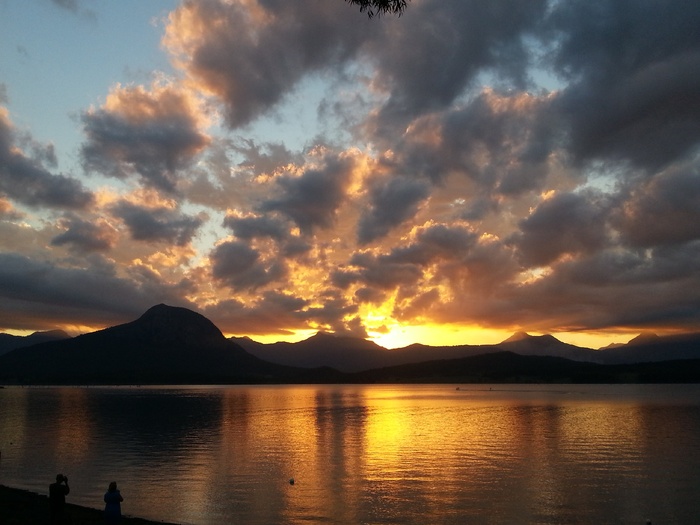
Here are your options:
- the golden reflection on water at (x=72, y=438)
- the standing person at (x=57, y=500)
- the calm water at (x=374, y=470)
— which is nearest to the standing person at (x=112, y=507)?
the standing person at (x=57, y=500)

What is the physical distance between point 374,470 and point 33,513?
3307 cm

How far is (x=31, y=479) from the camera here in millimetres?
55188

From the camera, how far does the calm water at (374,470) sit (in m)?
42.1

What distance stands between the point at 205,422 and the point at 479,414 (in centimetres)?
6436

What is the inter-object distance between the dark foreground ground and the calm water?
14.7ft

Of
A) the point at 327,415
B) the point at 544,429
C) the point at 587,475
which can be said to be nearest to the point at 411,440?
the point at 544,429

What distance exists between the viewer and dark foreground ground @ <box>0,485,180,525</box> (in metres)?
32.9

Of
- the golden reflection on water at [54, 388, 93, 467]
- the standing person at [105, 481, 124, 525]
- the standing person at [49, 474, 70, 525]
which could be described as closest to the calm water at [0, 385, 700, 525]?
the golden reflection on water at [54, 388, 93, 467]

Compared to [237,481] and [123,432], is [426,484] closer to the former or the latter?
[237,481]

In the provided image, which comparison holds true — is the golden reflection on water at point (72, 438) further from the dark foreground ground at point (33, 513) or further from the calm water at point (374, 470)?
the dark foreground ground at point (33, 513)

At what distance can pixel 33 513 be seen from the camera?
1401 inches

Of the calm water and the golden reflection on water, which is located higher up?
the golden reflection on water

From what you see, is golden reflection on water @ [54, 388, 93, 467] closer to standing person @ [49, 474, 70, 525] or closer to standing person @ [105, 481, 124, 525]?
standing person @ [49, 474, 70, 525]

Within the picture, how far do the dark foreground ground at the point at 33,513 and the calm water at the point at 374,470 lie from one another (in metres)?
4.48
